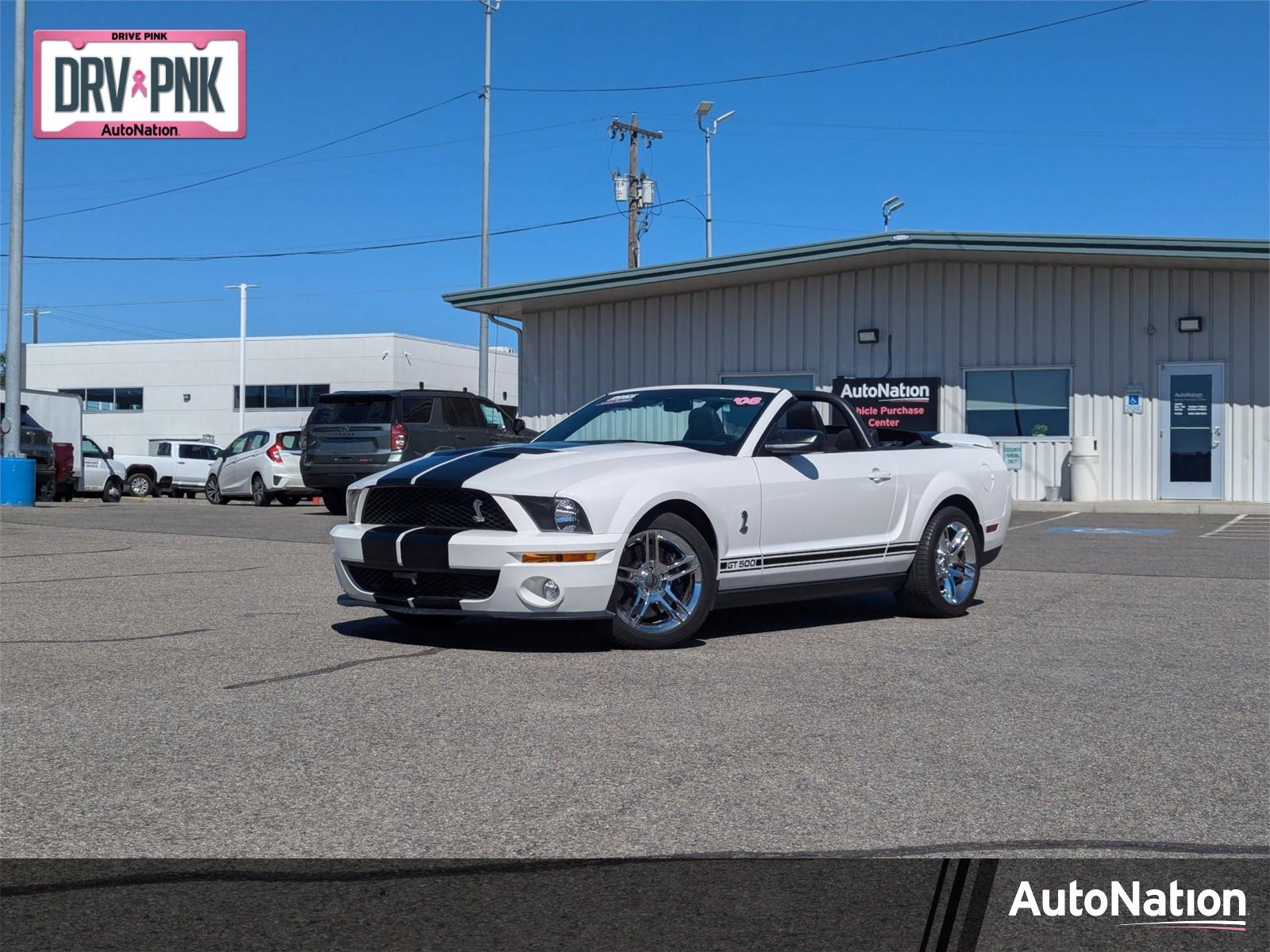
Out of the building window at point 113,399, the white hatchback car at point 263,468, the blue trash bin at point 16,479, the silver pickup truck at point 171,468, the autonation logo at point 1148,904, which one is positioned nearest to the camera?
the autonation logo at point 1148,904

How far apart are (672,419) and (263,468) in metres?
17.6

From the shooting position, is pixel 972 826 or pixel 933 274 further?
pixel 933 274

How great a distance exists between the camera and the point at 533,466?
7449mm

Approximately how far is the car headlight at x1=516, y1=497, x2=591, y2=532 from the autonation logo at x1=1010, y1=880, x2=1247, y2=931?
12.6 feet

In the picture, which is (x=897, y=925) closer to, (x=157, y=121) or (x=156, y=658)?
(x=156, y=658)

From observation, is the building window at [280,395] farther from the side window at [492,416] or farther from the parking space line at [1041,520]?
the parking space line at [1041,520]

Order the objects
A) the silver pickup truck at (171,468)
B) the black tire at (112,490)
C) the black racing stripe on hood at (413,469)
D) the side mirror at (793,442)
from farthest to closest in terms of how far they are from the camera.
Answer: the silver pickup truck at (171,468) → the black tire at (112,490) → the side mirror at (793,442) → the black racing stripe on hood at (413,469)

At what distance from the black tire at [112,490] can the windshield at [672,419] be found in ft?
70.8

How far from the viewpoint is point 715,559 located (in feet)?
25.3

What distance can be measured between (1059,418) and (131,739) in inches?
800

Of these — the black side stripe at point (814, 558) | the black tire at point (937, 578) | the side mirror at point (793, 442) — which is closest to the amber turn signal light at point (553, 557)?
the black side stripe at point (814, 558)

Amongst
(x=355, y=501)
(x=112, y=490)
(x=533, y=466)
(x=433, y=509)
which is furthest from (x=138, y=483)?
(x=533, y=466)

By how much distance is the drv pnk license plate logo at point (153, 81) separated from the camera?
835 inches

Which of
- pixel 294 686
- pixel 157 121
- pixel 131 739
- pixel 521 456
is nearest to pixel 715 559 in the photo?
pixel 521 456
